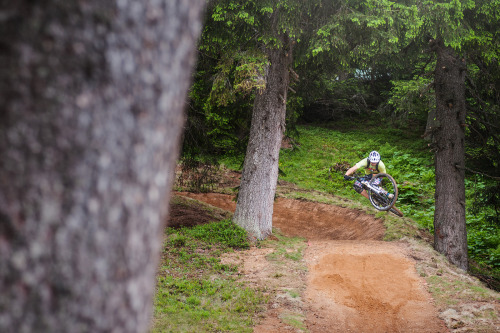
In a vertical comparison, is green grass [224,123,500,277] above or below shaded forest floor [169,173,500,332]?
above

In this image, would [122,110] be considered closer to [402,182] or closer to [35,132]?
[35,132]

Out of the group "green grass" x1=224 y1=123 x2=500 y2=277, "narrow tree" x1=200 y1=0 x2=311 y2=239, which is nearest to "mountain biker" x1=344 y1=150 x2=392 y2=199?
"green grass" x1=224 y1=123 x2=500 y2=277

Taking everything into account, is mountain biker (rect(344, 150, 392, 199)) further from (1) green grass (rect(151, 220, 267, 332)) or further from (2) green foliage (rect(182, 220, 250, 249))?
(1) green grass (rect(151, 220, 267, 332))

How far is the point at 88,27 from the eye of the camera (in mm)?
1113

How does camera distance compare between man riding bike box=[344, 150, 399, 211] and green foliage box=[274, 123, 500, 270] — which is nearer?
man riding bike box=[344, 150, 399, 211]

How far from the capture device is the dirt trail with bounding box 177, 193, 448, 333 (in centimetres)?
689

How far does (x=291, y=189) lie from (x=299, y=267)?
8.43 meters

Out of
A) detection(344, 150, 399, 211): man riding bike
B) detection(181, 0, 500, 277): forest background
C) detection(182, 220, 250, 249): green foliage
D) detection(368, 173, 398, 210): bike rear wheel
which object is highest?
detection(181, 0, 500, 277): forest background

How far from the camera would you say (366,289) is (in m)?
8.34

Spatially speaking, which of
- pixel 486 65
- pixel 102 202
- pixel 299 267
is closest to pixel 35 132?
pixel 102 202

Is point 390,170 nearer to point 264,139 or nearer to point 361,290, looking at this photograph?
point 264,139

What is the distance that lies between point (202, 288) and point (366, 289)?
3.41m

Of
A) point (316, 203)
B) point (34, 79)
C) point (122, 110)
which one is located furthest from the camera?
point (316, 203)

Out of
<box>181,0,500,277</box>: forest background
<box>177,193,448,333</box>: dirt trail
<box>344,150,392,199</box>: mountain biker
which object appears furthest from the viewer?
<box>344,150,392,199</box>: mountain biker
